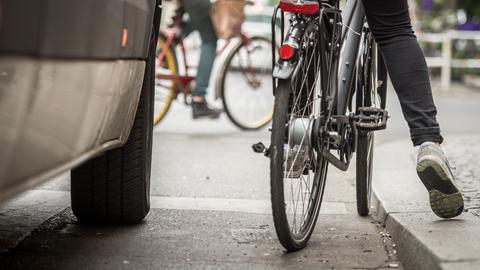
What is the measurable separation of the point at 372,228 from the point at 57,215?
52.7 inches

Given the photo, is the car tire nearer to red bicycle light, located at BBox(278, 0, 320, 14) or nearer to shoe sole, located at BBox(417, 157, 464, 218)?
red bicycle light, located at BBox(278, 0, 320, 14)

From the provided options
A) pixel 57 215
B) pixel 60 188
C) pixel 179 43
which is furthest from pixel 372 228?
pixel 179 43

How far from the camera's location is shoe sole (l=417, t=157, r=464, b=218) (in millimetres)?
3299

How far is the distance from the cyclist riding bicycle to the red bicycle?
12 centimetres

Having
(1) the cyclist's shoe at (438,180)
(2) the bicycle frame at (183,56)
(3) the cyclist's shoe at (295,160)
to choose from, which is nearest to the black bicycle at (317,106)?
(3) the cyclist's shoe at (295,160)

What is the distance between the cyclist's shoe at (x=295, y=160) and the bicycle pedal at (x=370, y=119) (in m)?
0.46

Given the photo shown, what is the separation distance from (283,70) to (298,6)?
26 centimetres

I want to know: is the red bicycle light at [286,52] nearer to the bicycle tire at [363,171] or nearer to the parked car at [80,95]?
the parked car at [80,95]

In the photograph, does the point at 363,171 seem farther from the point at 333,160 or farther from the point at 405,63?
the point at 405,63

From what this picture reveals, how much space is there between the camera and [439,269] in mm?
2730

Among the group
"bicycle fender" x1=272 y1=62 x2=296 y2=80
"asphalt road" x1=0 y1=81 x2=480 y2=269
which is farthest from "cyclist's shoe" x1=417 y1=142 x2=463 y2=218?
"bicycle fender" x1=272 y1=62 x2=296 y2=80

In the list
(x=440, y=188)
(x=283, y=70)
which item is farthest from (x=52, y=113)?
(x=440, y=188)

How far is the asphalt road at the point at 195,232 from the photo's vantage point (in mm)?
3227

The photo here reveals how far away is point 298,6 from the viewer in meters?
3.13
